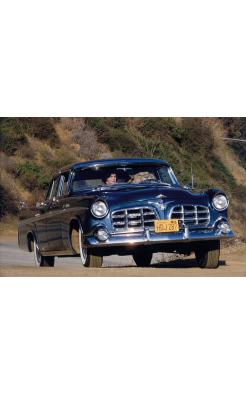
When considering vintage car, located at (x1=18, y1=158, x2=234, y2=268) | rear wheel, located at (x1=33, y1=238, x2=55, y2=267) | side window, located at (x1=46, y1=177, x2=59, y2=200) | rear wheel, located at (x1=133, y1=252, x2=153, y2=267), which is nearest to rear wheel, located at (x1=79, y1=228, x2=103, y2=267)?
vintage car, located at (x1=18, y1=158, x2=234, y2=268)

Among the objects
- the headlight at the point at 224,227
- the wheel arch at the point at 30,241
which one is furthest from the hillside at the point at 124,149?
the headlight at the point at 224,227

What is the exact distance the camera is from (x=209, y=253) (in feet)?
23.6

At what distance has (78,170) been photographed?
7695 millimetres

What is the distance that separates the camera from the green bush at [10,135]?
479 inches

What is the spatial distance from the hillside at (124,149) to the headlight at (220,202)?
3.99m

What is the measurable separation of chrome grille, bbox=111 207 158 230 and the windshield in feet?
3.49

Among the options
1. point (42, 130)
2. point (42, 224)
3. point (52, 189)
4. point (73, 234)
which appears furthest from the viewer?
point (42, 130)

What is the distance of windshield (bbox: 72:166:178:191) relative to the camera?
7562mm

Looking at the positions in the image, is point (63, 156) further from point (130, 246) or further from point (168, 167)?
point (130, 246)

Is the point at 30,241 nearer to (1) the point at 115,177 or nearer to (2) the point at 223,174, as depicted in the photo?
(1) the point at 115,177

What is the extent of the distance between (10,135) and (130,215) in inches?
274

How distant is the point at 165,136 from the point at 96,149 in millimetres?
1585

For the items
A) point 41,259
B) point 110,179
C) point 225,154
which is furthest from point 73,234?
point 225,154

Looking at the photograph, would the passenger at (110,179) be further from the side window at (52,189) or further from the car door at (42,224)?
the car door at (42,224)
